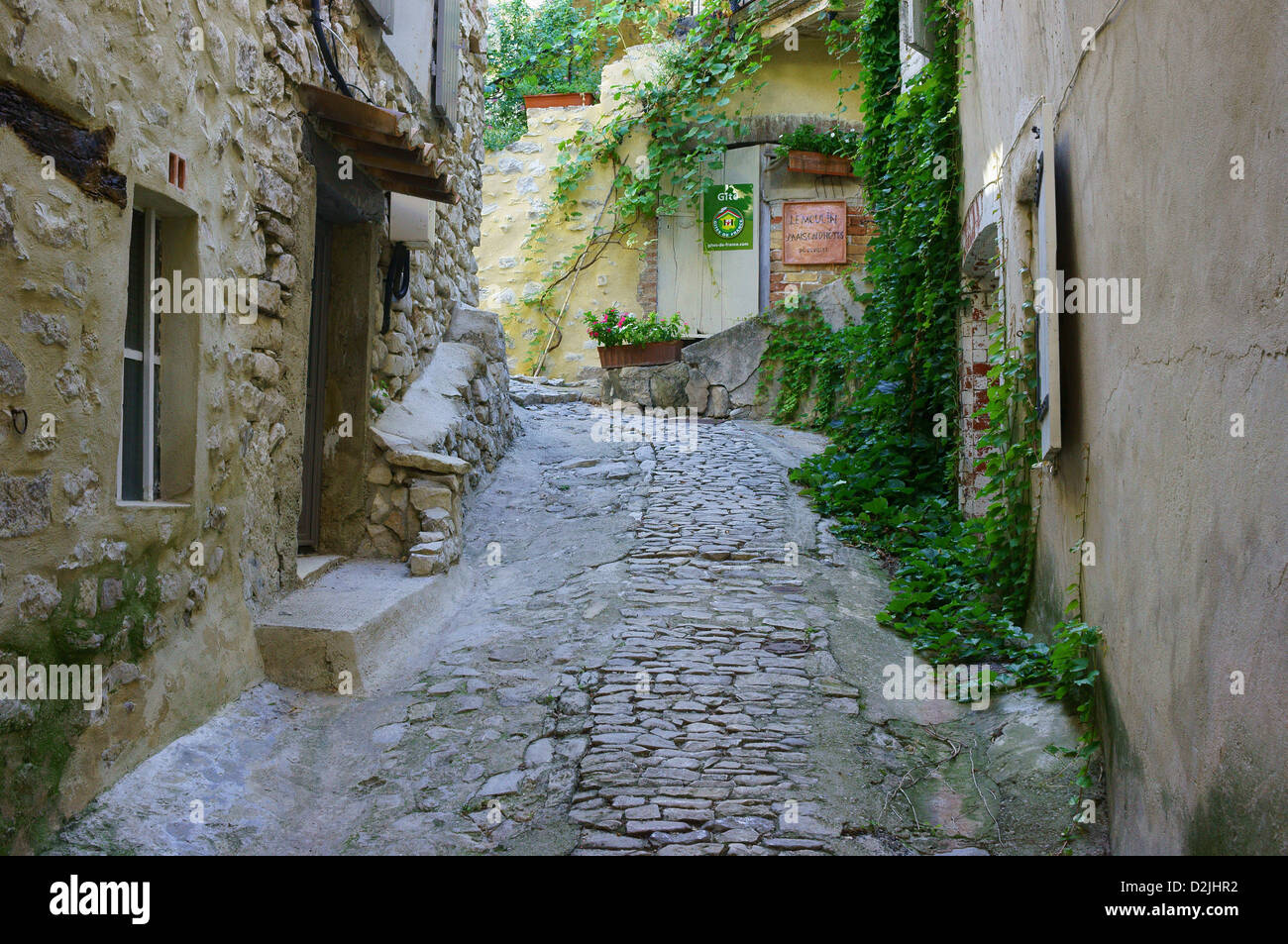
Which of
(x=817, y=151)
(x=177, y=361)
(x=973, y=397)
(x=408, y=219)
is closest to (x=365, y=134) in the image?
(x=408, y=219)

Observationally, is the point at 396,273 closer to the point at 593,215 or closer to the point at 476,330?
the point at 476,330

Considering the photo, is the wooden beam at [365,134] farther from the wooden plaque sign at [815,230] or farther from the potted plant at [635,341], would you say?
the wooden plaque sign at [815,230]

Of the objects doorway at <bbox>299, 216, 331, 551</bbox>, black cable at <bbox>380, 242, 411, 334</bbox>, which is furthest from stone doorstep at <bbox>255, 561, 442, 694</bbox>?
black cable at <bbox>380, 242, 411, 334</bbox>

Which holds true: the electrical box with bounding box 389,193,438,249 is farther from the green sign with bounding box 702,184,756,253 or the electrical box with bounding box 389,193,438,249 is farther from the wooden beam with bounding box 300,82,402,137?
the green sign with bounding box 702,184,756,253

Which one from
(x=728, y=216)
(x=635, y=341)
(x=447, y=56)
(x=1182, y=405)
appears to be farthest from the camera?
(x=728, y=216)

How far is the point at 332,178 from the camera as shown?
210 inches

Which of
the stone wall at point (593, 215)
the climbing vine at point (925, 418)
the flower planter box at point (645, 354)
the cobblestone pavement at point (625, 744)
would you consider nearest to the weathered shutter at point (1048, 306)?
the climbing vine at point (925, 418)

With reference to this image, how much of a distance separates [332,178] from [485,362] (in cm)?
315

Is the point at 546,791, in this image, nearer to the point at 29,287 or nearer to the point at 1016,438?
the point at 29,287

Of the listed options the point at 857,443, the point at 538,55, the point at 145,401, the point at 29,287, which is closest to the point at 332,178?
the point at 145,401

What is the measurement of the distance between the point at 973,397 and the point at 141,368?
4.77 metres

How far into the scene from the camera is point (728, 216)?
13219 mm

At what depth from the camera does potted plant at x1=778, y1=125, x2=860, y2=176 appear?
42.5 ft

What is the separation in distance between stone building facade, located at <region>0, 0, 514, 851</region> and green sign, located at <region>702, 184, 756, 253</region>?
7211 millimetres
